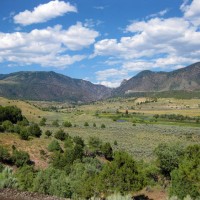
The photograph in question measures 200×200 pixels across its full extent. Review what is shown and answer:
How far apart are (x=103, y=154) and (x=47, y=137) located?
48.9 ft

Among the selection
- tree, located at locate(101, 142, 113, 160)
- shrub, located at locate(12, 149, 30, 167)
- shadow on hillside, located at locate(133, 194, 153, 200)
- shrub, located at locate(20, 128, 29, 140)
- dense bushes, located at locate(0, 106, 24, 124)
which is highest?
dense bushes, located at locate(0, 106, 24, 124)

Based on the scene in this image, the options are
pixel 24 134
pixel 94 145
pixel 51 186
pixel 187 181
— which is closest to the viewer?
pixel 51 186

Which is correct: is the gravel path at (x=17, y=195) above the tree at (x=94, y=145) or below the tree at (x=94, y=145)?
above

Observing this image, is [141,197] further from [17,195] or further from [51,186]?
[17,195]

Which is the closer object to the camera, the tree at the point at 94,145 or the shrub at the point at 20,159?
the shrub at the point at 20,159

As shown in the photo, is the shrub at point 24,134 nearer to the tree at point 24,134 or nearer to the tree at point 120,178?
the tree at point 24,134

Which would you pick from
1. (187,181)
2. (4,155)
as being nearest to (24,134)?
(4,155)

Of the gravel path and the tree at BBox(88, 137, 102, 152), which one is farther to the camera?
the tree at BBox(88, 137, 102, 152)

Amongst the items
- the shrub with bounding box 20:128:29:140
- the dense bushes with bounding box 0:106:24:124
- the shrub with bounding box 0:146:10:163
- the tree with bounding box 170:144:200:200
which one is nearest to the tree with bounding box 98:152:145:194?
the tree with bounding box 170:144:200:200

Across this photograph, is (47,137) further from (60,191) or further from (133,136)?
(60,191)

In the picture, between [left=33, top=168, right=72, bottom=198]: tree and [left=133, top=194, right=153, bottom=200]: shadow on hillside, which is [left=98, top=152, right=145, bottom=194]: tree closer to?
[left=33, top=168, right=72, bottom=198]: tree

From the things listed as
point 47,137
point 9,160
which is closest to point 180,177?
point 9,160

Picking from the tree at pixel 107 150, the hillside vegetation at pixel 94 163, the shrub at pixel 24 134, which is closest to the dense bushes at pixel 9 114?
the hillside vegetation at pixel 94 163

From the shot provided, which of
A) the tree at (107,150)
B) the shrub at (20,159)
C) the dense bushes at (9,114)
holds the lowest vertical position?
the tree at (107,150)
